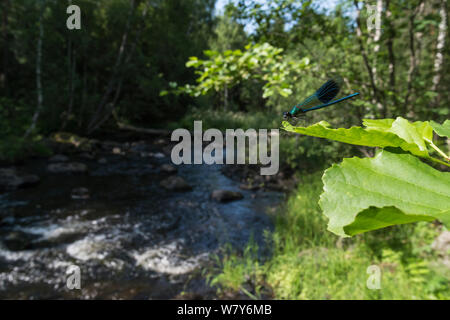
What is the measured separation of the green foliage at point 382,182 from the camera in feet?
1.01

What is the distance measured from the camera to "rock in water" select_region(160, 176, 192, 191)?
837 cm

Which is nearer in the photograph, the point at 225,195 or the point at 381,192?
the point at 381,192

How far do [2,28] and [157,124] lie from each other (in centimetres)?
985

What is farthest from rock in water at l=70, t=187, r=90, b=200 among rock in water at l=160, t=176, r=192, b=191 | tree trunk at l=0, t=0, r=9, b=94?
tree trunk at l=0, t=0, r=9, b=94

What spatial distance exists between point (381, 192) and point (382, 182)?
0.06 feet

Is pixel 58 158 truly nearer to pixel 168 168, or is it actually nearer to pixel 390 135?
pixel 168 168

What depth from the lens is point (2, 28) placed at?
593 inches

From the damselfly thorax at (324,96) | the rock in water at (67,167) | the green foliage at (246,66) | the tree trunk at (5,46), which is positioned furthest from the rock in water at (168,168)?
the tree trunk at (5,46)

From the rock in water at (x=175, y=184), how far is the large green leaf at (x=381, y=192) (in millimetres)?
8181

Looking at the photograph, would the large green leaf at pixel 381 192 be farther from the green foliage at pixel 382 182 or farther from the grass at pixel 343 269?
the grass at pixel 343 269

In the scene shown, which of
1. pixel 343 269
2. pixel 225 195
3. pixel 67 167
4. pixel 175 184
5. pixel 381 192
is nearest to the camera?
pixel 381 192

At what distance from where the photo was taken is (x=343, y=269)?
376 cm

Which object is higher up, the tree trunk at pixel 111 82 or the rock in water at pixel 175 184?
the tree trunk at pixel 111 82

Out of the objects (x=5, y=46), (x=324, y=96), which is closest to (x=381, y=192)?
(x=324, y=96)
